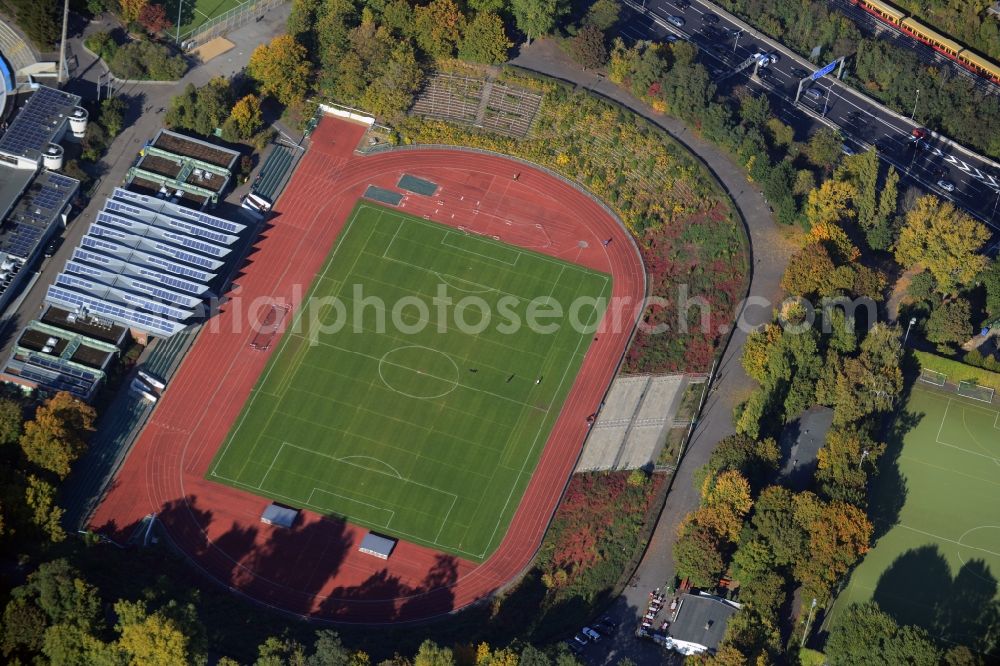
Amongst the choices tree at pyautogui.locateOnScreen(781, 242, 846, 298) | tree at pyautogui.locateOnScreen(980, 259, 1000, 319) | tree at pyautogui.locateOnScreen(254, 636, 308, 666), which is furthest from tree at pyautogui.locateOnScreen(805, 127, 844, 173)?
tree at pyautogui.locateOnScreen(254, 636, 308, 666)

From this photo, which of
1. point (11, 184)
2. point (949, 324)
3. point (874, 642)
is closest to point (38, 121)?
point (11, 184)

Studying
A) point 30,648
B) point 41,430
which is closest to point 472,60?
point 41,430

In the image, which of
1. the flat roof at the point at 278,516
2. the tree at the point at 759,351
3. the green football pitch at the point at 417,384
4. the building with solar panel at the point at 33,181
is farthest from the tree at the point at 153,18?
the tree at the point at 759,351

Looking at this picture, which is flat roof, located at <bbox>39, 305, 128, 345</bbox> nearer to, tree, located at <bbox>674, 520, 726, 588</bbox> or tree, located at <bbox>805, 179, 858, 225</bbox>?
tree, located at <bbox>674, 520, 726, 588</bbox>

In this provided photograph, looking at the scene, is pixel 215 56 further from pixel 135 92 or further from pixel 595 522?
pixel 595 522

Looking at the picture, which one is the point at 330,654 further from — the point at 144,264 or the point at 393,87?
the point at 393,87
